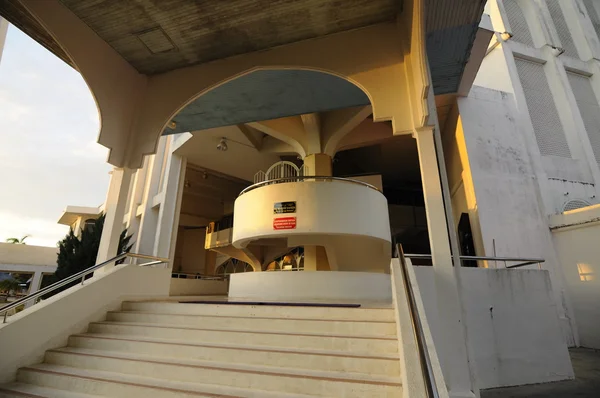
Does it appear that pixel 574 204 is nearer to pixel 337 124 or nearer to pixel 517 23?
pixel 517 23

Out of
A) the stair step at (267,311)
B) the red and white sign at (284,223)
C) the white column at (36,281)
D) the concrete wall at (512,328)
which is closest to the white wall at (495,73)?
the concrete wall at (512,328)

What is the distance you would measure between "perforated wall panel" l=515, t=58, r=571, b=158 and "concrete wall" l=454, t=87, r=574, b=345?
1.30m

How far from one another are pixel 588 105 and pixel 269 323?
673 inches

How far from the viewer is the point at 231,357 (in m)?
3.28

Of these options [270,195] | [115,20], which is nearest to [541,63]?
[270,195]

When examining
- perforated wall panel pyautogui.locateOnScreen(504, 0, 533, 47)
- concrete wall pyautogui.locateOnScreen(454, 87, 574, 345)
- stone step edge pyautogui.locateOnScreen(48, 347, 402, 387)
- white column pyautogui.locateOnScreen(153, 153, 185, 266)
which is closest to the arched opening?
white column pyautogui.locateOnScreen(153, 153, 185, 266)

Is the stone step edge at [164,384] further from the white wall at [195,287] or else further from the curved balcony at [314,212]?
the white wall at [195,287]

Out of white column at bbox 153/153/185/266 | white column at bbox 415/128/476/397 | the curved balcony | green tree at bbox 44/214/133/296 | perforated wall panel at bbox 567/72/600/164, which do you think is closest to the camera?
white column at bbox 415/128/476/397

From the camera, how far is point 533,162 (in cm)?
1084

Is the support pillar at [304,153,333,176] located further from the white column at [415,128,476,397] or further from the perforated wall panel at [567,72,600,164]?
the perforated wall panel at [567,72,600,164]

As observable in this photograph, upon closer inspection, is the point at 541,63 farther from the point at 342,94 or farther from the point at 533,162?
the point at 342,94

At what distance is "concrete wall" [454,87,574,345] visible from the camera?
9.48m

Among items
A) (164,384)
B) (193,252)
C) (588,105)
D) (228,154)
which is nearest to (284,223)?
(164,384)

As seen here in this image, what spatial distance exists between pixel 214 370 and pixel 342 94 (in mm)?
6514
